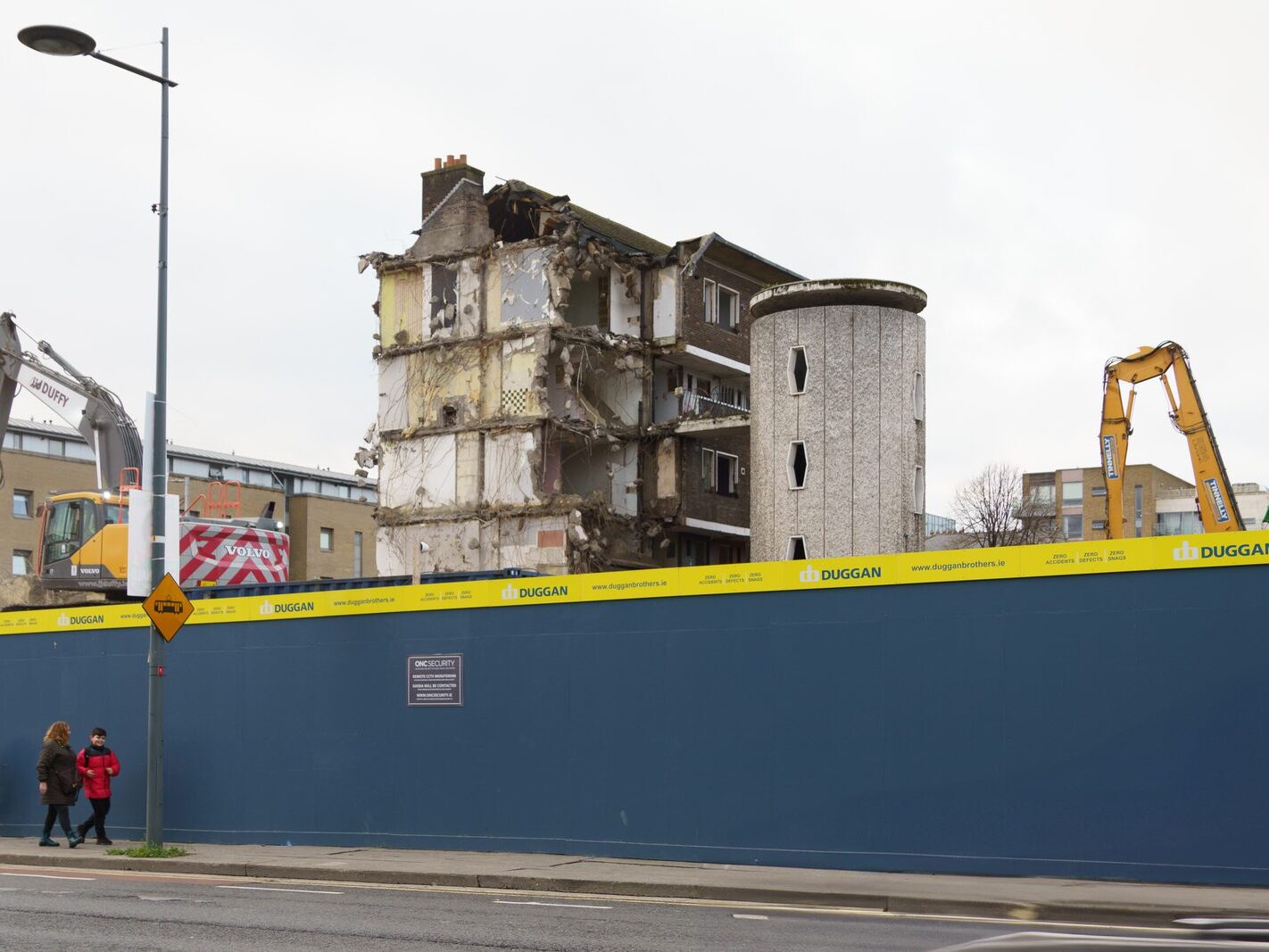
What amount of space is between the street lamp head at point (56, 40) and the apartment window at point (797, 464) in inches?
820

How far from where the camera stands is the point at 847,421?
35625mm

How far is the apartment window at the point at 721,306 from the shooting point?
1774 inches

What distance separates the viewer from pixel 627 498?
43594 millimetres

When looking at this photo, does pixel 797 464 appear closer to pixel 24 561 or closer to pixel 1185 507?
pixel 24 561

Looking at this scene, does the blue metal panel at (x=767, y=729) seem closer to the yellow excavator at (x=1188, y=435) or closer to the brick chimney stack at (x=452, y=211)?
the yellow excavator at (x=1188, y=435)

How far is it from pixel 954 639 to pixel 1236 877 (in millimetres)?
3692

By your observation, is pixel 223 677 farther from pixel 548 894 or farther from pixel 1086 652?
pixel 1086 652

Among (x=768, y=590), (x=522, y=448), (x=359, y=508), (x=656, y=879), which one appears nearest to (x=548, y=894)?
(x=656, y=879)

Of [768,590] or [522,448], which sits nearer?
[768,590]

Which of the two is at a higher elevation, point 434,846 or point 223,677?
point 223,677

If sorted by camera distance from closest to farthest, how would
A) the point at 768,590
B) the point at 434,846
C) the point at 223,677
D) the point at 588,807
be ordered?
the point at 768,590 < the point at 588,807 < the point at 434,846 < the point at 223,677

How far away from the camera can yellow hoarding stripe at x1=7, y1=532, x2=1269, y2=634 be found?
15.5 meters

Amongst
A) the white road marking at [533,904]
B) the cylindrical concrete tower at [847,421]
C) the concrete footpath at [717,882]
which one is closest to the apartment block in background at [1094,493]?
the cylindrical concrete tower at [847,421]

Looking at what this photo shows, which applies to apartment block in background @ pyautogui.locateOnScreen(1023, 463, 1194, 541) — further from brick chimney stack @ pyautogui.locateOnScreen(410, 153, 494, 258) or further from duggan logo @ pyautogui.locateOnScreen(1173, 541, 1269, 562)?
duggan logo @ pyautogui.locateOnScreen(1173, 541, 1269, 562)
